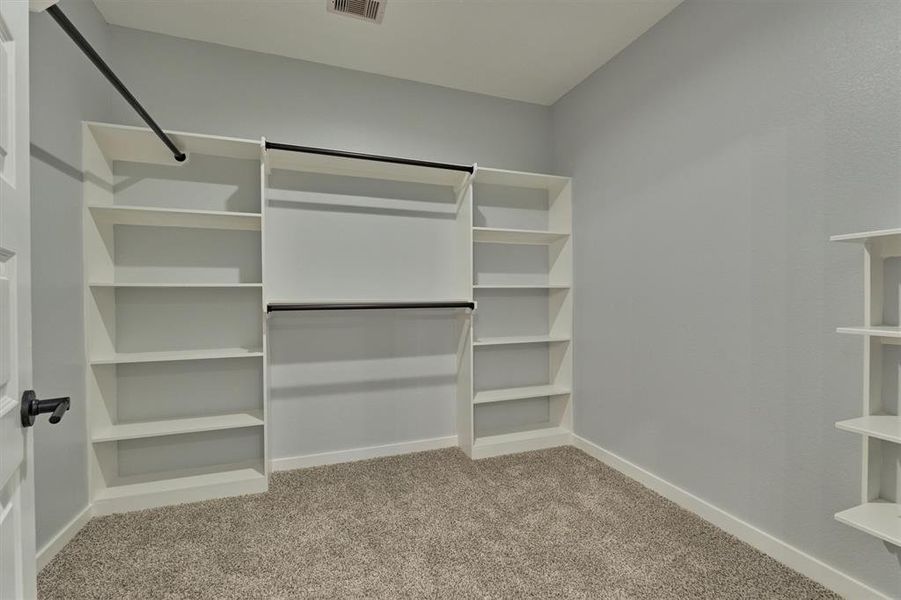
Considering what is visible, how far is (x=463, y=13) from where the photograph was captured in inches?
85.5

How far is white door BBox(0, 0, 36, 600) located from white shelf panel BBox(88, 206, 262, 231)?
53.1 inches

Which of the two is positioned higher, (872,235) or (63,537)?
(872,235)

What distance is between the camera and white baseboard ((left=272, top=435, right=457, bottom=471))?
258 centimetres

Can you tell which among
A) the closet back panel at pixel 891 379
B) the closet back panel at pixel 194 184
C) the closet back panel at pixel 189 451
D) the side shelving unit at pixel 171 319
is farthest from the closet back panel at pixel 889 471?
the closet back panel at pixel 194 184

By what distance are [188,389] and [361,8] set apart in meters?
2.30

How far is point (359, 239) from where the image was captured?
272cm

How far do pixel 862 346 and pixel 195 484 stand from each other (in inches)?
119

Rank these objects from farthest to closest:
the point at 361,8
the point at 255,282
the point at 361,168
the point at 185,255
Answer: the point at 361,168
the point at 255,282
the point at 185,255
the point at 361,8

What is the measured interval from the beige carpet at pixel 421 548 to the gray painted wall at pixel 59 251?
318 millimetres

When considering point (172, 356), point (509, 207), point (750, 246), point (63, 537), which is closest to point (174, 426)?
point (172, 356)

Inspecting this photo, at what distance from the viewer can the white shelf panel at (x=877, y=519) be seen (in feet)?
4.04

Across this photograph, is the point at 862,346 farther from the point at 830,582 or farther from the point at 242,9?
the point at 242,9

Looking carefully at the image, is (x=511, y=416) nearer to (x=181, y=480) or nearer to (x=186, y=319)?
(x=181, y=480)

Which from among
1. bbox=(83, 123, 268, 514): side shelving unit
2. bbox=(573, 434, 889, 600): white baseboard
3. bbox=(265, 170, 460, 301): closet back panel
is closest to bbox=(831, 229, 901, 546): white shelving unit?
bbox=(573, 434, 889, 600): white baseboard
